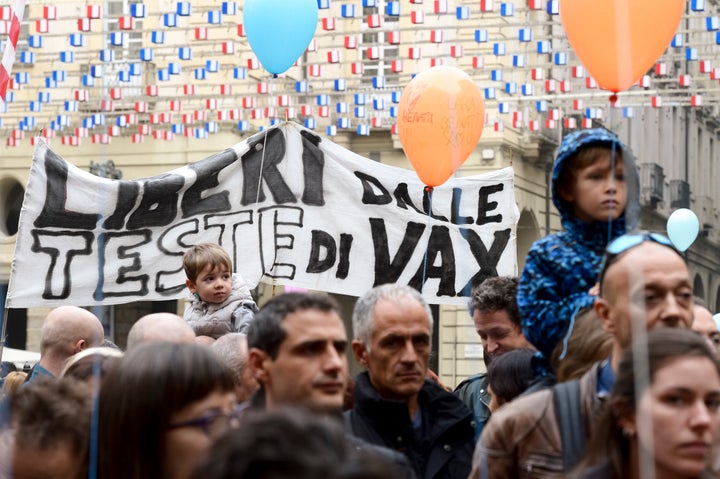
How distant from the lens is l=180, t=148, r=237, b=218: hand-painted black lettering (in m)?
8.69

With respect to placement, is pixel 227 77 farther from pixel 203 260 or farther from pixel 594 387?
pixel 594 387

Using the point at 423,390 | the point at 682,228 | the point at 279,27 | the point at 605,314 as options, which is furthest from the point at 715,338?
the point at 682,228

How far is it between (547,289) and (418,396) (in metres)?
0.68

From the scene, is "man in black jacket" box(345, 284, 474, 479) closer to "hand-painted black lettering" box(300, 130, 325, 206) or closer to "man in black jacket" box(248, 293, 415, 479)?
"man in black jacket" box(248, 293, 415, 479)

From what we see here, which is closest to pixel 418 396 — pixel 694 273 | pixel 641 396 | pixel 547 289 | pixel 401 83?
pixel 547 289

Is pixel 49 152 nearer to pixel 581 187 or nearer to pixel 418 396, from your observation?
pixel 418 396

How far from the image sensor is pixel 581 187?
4145 millimetres

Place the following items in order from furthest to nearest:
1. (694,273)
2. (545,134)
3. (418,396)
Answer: (694,273) < (545,134) < (418,396)

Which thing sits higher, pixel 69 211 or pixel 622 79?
pixel 622 79

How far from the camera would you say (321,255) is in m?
8.69

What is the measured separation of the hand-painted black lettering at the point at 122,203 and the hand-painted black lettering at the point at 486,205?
6.45 ft

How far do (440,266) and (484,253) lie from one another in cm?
29

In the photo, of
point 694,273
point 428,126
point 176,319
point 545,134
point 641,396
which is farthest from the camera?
point 694,273

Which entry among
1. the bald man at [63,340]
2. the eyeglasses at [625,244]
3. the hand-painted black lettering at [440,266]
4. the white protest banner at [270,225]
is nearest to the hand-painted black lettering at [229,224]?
the white protest banner at [270,225]
